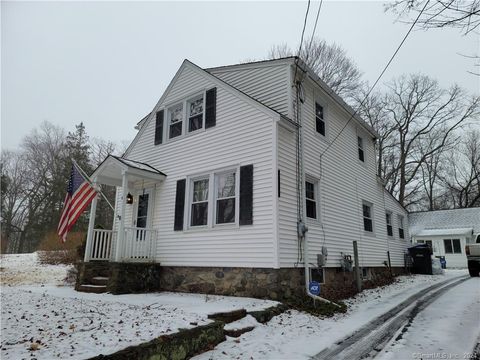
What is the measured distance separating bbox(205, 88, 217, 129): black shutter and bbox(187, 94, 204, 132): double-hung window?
339mm

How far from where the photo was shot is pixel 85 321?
469cm


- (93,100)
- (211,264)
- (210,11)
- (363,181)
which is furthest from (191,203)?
(93,100)

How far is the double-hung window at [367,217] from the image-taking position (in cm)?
1216

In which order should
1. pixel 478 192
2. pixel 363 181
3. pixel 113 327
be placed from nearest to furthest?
pixel 113 327 → pixel 363 181 → pixel 478 192

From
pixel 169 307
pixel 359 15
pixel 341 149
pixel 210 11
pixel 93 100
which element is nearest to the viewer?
pixel 169 307

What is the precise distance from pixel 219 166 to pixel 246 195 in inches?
52.1

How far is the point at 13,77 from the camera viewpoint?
29.1 feet

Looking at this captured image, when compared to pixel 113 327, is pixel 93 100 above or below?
above

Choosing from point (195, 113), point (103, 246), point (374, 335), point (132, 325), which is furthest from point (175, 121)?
point (374, 335)

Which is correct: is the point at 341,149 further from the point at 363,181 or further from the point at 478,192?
the point at 478,192

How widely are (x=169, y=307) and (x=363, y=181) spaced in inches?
376

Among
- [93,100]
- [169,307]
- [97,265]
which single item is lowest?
[169,307]

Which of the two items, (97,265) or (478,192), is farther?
(478,192)

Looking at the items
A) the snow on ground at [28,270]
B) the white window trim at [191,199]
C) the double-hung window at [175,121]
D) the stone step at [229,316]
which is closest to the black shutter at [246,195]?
the white window trim at [191,199]
